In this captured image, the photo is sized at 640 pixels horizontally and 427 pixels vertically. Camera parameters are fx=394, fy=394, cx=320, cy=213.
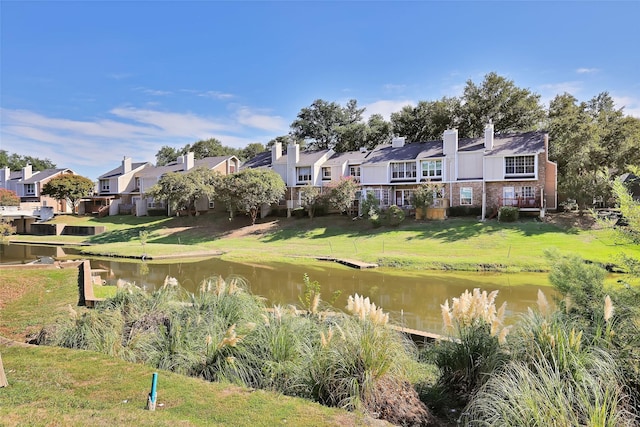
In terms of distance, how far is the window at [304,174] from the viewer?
43219mm

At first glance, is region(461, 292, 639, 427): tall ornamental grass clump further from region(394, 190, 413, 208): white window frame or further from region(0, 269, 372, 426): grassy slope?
region(394, 190, 413, 208): white window frame

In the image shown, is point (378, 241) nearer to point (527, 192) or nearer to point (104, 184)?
point (527, 192)

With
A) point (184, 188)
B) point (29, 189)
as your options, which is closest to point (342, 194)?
point (184, 188)

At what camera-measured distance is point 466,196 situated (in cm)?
3594

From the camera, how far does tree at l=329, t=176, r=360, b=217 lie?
116ft

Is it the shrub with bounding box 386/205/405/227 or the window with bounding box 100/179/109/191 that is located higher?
the window with bounding box 100/179/109/191

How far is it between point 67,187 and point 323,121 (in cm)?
3571

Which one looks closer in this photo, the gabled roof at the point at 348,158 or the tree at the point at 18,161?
the gabled roof at the point at 348,158

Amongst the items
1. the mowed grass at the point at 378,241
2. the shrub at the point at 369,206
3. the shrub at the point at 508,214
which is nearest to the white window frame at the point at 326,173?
the mowed grass at the point at 378,241

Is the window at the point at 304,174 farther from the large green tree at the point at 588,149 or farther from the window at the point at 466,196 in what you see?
the large green tree at the point at 588,149

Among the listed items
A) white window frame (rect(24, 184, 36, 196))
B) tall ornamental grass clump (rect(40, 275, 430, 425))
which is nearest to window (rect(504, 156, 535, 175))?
tall ornamental grass clump (rect(40, 275, 430, 425))

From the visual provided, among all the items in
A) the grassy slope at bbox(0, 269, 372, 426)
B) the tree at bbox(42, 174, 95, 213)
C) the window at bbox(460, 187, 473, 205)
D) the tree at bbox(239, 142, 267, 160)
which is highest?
the tree at bbox(239, 142, 267, 160)

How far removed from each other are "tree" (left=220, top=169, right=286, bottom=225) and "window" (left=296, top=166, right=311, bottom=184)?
218 inches

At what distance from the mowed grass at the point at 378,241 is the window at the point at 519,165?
5.56 metres
